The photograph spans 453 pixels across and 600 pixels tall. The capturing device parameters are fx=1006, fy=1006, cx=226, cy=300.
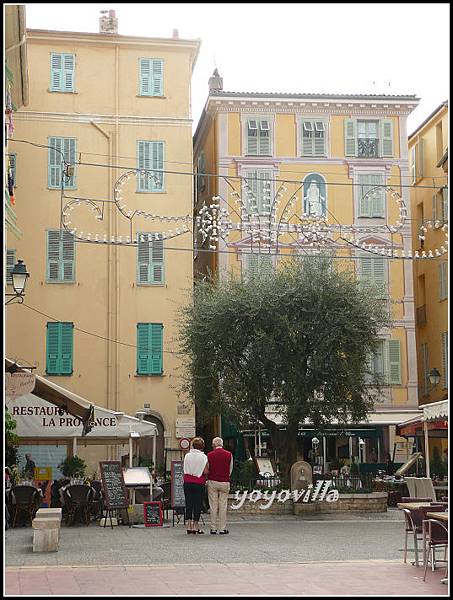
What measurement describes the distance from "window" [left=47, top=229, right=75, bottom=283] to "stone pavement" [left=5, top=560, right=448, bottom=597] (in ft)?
70.4

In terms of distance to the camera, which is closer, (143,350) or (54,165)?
(143,350)

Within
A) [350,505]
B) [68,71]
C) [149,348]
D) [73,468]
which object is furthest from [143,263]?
[350,505]

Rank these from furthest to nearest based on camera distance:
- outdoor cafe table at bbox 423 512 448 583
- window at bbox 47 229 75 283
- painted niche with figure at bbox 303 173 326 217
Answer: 1. painted niche with figure at bbox 303 173 326 217
2. window at bbox 47 229 75 283
3. outdoor cafe table at bbox 423 512 448 583

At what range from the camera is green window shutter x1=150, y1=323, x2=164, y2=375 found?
33.0 metres

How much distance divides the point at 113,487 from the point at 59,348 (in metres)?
14.0

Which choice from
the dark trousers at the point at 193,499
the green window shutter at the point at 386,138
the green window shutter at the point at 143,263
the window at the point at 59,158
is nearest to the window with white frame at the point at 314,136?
the green window shutter at the point at 386,138

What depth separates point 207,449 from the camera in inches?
1393

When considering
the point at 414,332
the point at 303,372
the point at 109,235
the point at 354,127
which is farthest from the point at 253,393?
the point at 354,127

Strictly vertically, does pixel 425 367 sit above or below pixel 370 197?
below

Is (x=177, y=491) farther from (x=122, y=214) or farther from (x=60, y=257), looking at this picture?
(x=122, y=214)

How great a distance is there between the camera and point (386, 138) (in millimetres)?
36562

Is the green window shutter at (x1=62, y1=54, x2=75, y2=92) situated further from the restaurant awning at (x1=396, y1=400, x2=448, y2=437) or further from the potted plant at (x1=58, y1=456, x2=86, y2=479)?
the restaurant awning at (x1=396, y1=400, x2=448, y2=437)

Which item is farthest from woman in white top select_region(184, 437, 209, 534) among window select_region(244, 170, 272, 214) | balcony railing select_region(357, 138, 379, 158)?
balcony railing select_region(357, 138, 379, 158)

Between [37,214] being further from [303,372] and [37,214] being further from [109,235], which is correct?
[303,372]
